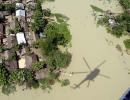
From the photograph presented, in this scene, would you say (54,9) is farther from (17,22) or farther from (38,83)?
(38,83)

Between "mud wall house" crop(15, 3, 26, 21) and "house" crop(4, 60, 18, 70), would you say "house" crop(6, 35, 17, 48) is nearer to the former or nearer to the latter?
"house" crop(4, 60, 18, 70)

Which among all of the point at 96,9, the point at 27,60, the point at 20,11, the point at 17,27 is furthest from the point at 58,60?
the point at 96,9

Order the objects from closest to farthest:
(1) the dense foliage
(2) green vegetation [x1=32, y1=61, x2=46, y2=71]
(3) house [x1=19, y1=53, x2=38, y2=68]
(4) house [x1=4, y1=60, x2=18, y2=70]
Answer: (4) house [x1=4, y1=60, x2=18, y2=70] < (2) green vegetation [x1=32, y1=61, x2=46, y2=71] < (3) house [x1=19, y1=53, x2=38, y2=68] < (1) the dense foliage

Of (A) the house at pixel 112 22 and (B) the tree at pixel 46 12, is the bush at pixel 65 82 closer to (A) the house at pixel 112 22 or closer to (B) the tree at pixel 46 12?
(B) the tree at pixel 46 12

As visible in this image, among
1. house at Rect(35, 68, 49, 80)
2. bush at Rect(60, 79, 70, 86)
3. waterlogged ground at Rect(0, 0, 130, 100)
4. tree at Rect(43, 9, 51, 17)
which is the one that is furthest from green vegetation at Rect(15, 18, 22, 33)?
bush at Rect(60, 79, 70, 86)

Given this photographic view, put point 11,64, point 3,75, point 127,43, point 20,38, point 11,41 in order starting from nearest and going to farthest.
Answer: point 3,75, point 11,64, point 11,41, point 20,38, point 127,43

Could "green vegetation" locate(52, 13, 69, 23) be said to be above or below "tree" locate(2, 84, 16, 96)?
above

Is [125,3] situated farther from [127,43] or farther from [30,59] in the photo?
[30,59]

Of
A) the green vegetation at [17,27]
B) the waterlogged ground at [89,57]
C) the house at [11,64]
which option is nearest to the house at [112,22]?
the waterlogged ground at [89,57]
